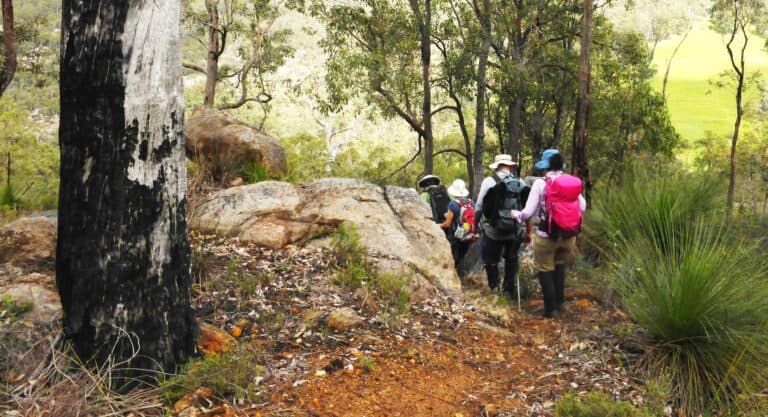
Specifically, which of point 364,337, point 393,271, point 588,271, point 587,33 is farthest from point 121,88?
point 587,33

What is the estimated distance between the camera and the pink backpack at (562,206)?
5.87 m

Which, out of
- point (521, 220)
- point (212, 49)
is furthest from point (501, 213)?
point (212, 49)

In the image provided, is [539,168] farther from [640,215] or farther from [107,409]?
[107,409]

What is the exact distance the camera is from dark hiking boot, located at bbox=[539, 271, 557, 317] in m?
6.10

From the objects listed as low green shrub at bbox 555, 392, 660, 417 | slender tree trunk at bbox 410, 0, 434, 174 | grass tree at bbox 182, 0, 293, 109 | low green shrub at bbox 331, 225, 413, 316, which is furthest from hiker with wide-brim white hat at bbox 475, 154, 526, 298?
grass tree at bbox 182, 0, 293, 109

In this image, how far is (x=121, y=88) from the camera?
10.8ft

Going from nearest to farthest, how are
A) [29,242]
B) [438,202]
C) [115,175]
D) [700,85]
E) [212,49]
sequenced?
[115,175] → [29,242] → [438,202] → [212,49] → [700,85]

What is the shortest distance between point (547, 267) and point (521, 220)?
0.54 meters

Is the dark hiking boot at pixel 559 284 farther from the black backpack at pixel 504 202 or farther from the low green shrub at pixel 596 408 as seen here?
the low green shrub at pixel 596 408

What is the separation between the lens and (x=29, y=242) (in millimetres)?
5168

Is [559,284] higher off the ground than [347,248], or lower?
lower

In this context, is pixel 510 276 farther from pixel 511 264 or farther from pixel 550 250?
pixel 550 250

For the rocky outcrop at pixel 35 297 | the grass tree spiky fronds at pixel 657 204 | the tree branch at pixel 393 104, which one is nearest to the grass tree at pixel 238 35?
the tree branch at pixel 393 104

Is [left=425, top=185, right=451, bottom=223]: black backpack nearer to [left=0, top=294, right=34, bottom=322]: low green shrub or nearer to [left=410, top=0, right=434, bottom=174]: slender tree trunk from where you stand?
[left=0, top=294, right=34, bottom=322]: low green shrub
